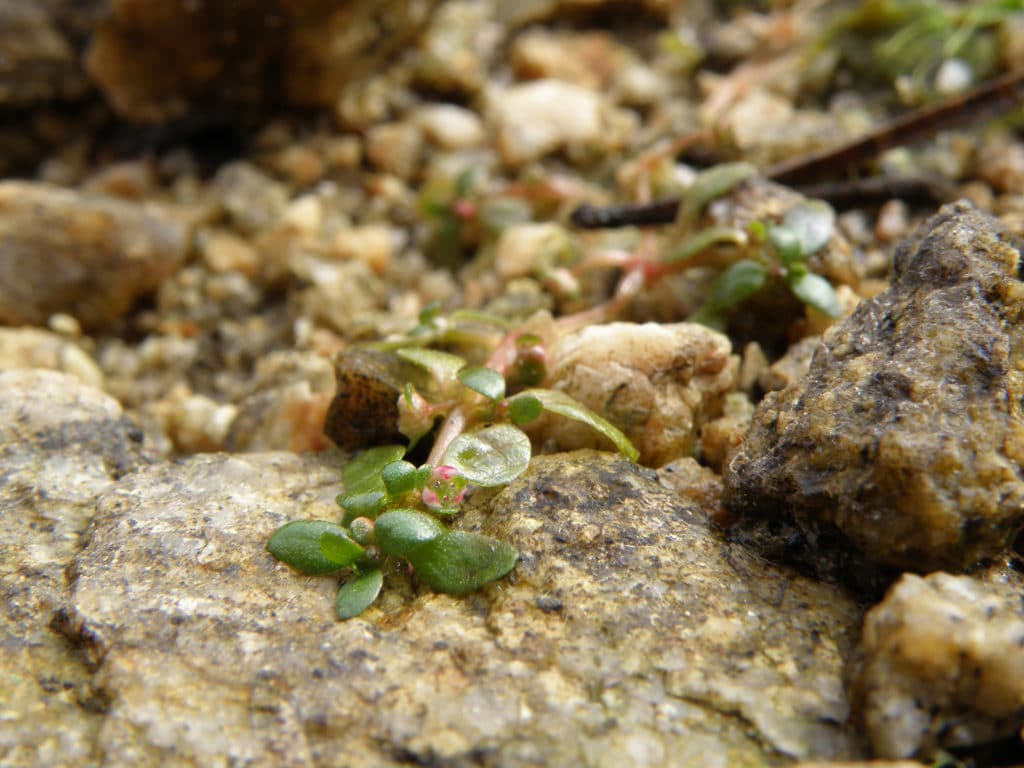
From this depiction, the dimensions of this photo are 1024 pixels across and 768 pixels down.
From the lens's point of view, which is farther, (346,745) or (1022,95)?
(1022,95)

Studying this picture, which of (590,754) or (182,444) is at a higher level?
(590,754)

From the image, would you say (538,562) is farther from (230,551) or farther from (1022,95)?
(1022,95)

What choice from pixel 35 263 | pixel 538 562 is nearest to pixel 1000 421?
pixel 538 562

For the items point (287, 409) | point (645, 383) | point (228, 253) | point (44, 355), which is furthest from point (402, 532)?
point (228, 253)

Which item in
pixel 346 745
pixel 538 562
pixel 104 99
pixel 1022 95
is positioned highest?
pixel 1022 95

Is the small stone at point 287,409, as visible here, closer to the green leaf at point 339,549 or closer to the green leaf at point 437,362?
the green leaf at point 437,362

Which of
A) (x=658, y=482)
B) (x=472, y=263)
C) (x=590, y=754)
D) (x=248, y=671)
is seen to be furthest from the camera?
(x=472, y=263)

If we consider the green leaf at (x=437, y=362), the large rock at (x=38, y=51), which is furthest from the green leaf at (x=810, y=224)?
the large rock at (x=38, y=51)

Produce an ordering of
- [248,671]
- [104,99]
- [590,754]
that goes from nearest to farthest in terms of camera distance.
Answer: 1. [590,754]
2. [248,671]
3. [104,99]
